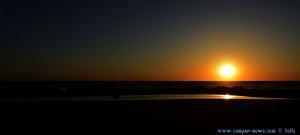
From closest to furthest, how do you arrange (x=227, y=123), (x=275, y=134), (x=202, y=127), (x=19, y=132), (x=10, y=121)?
(x=275, y=134), (x=19, y=132), (x=202, y=127), (x=227, y=123), (x=10, y=121)

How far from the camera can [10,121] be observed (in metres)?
16.8

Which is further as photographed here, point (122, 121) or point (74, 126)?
point (122, 121)

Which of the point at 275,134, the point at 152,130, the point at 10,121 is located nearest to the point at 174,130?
the point at 152,130

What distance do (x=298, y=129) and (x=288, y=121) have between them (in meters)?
2.65

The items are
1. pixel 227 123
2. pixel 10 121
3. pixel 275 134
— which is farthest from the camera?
pixel 10 121

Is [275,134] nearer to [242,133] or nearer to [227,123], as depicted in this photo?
[242,133]

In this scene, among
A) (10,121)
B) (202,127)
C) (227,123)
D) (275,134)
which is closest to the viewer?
(275,134)

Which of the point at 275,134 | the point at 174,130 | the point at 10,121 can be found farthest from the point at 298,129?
the point at 10,121

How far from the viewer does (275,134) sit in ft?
38.3

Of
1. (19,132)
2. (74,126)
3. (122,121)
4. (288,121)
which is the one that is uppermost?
(288,121)

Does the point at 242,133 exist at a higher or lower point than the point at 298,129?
lower

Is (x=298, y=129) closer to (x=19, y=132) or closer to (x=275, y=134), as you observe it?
(x=275, y=134)

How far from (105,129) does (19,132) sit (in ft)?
11.7

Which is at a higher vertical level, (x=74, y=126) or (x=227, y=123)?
(x=227, y=123)
